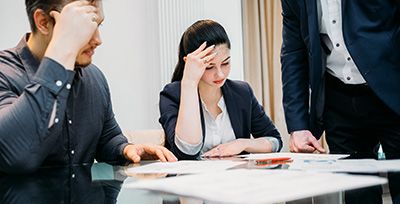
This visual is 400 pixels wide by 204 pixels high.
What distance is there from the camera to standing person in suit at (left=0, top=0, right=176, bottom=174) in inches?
41.1

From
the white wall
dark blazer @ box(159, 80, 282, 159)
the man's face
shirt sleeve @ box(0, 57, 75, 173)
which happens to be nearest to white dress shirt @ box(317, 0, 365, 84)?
dark blazer @ box(159, 80, 282, 159)

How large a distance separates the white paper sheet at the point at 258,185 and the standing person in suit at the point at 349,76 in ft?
2.08

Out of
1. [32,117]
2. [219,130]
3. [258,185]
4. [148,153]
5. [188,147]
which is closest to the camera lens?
[258,185]

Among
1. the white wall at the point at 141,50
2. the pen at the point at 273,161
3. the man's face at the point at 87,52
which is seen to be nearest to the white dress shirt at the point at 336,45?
the pen at the point at 273,161

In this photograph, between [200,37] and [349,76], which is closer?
[349,76]

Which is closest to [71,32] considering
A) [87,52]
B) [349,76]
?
[87,52]

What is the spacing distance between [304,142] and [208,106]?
57 cm

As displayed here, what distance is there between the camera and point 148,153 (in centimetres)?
134

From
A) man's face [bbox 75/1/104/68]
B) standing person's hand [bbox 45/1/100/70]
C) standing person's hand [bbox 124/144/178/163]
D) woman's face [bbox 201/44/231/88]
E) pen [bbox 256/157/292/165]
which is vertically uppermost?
standing person's hand [bbox 45/1/100/70]

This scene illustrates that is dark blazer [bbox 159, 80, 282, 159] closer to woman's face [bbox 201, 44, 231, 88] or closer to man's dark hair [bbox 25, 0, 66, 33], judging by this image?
woman's face [bbox 201, 44, 231, 88]

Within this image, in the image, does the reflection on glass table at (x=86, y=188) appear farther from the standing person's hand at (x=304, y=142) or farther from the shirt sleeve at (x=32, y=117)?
the standing person's hand at (x=304, y=142)

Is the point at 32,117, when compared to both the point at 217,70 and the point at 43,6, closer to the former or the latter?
the point at 43,6

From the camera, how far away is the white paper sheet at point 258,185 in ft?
1.90

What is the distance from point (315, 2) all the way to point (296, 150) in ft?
1.46
